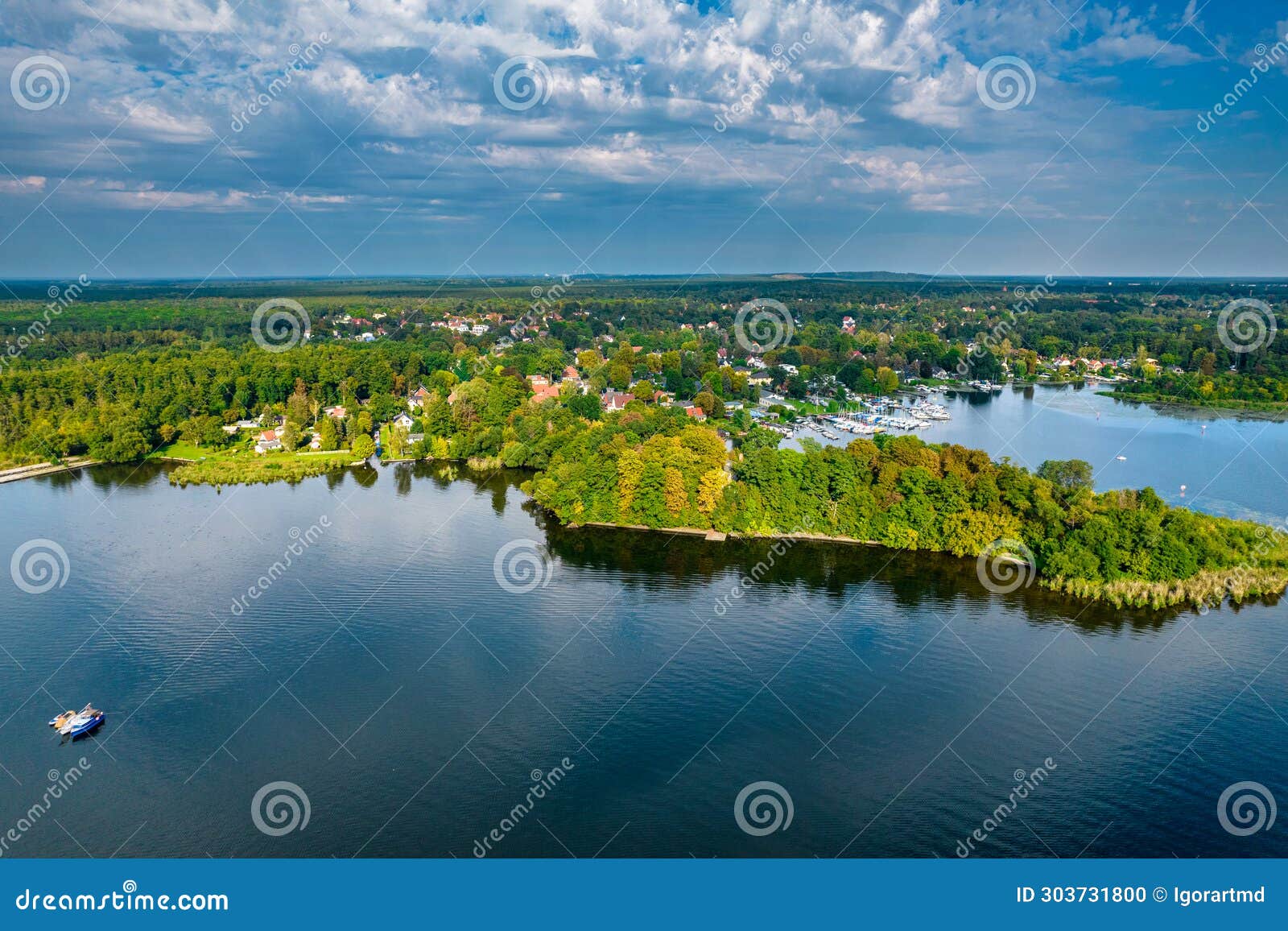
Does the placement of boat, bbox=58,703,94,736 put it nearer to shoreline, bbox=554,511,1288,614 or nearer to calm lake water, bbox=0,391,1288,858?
calm lake water, bbox=0,391,1288,858

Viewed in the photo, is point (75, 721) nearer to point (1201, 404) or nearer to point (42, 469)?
point (42, 469)

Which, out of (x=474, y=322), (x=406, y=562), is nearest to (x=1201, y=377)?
(x=406, y=562)

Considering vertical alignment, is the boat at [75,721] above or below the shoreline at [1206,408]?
below

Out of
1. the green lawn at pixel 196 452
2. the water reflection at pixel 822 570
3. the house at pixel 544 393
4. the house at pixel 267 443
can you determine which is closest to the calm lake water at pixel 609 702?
the water reflection at pixel 822 570

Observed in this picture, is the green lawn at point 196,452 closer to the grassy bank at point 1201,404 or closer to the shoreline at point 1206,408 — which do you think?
the shoreline at point 1206,408

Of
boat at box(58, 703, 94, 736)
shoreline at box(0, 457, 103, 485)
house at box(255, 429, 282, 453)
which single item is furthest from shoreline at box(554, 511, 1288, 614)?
shoreline at box(0, 457, 103, 485)
